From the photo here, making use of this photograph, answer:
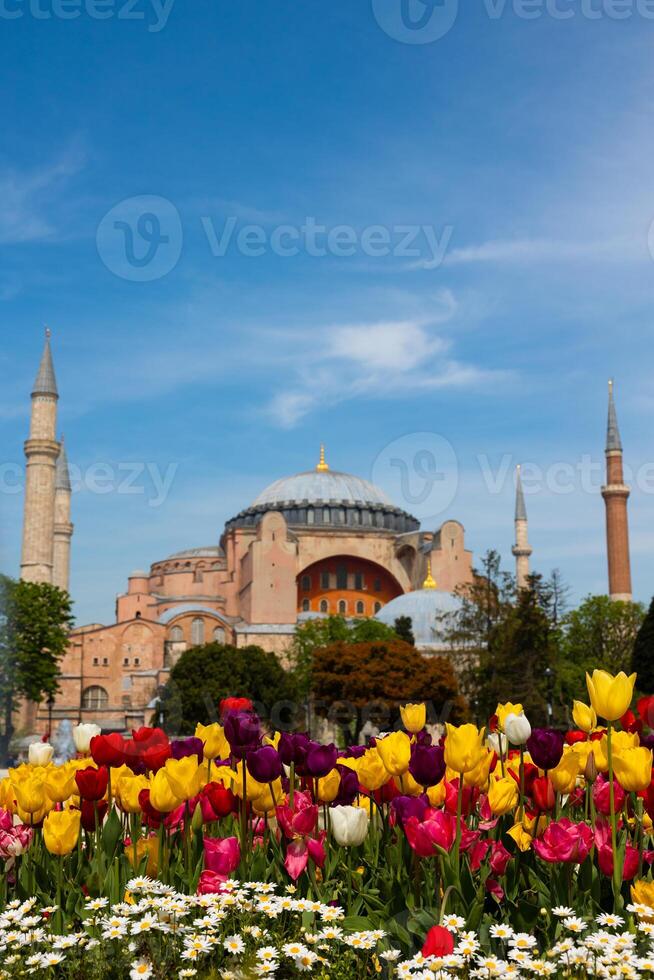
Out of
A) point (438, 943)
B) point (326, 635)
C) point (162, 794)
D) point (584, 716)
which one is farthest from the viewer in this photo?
point (326, 635)

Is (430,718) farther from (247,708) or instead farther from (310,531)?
(247,708)

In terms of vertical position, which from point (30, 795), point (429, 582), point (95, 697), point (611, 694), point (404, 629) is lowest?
point (95, 697)

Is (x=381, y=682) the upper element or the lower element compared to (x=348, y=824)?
lower

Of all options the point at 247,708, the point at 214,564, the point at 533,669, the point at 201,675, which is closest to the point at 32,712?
the point at 201,675

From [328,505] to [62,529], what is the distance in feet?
56.2

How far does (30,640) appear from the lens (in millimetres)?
36406

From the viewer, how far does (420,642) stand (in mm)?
52000

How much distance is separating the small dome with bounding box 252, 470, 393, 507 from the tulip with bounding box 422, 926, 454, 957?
62.3m

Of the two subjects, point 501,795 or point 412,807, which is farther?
point 501,795

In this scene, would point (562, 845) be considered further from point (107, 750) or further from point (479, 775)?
point (107, 750)

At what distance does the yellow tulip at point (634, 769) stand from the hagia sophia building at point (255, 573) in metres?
43.5

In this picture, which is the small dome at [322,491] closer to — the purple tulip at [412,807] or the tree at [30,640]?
the tree at [30,640]

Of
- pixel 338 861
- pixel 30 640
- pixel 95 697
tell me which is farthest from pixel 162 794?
pixel 95 697

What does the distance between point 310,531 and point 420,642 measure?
11.8 metres
